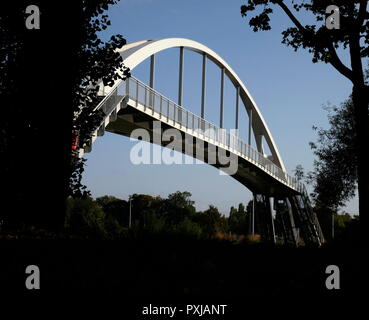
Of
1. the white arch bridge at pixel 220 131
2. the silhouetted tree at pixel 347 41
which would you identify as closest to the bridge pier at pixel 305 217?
the white arch bridge at pixel 220 131

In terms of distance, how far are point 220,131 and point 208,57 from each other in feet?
35.1

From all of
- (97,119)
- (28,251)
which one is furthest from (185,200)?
(28,251)

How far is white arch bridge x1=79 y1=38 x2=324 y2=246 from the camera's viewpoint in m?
25.0

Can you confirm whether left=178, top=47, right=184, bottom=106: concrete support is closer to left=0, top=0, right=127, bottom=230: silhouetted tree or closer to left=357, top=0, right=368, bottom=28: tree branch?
left=0, top=0, right=127, bottom=230: silhouetted tree

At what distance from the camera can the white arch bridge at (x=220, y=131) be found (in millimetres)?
25047

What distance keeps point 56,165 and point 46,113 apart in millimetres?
1051

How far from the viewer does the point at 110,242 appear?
23.0ft

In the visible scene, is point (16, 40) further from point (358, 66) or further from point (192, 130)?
point (192, 130)

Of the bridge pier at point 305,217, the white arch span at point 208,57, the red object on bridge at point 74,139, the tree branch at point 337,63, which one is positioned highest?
the white arch span at point 208,57

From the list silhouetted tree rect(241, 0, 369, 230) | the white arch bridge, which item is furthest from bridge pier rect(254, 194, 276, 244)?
silhouetted tree rect(241, 0, 369, 230)

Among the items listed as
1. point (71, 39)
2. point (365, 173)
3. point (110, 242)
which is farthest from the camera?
point (365, 173)

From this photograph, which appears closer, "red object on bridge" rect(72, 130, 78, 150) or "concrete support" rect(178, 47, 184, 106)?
"red object on bridge" rect(72, 130, 78, 150)

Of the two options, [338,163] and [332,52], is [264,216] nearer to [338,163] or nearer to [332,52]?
[338,163]

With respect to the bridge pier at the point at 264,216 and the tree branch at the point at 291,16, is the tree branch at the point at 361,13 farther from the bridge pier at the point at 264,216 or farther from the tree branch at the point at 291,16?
the bridge pier at the point at 264,216
